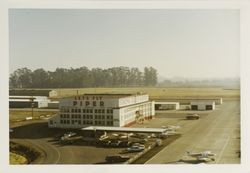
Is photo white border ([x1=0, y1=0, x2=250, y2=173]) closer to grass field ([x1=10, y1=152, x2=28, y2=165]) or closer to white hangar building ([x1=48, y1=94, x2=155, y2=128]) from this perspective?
grass field ([x1=10, y1=152, x2=28, y2=165])

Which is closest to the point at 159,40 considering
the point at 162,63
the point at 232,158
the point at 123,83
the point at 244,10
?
the point at 162,63

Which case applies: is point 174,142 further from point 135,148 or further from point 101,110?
point 101,110

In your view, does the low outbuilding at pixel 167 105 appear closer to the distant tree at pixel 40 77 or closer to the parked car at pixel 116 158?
the parked car at pixel 116 158

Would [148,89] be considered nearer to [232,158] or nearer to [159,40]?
[159,40]

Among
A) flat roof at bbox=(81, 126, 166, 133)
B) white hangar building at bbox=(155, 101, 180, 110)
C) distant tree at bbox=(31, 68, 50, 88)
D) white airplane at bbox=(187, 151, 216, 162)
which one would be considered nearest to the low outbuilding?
white hangar building at bbox=(155, 101, 180, 110)

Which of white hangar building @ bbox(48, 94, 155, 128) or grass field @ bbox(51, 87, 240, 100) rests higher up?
grass field @ bbox(51, 87, 240, 100)

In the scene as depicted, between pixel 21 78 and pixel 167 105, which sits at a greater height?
pixel 21 78

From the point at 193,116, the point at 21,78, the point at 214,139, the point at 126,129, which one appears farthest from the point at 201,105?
the point at 21,78
